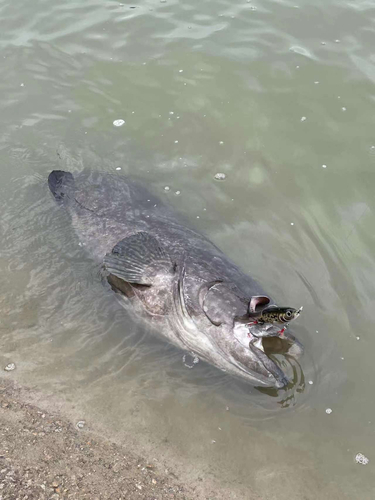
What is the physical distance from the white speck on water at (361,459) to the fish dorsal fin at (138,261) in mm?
2801

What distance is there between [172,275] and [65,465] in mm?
2354

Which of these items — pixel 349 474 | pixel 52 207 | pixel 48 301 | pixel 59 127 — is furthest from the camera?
pixel 59 127

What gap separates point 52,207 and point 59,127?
83.9 inches

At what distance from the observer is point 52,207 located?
7.04m

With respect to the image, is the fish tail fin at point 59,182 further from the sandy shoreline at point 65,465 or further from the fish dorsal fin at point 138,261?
the sandy shoreline at point 65,465

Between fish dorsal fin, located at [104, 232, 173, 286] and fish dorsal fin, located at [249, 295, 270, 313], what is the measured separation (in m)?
1.27

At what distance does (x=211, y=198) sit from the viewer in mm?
7270

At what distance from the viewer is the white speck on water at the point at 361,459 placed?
15.2 ft

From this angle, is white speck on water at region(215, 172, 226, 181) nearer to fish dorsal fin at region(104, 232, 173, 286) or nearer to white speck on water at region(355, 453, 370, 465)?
fish dorsal fin at region(104, 232, 173, 286)

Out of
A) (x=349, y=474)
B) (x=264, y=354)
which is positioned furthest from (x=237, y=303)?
(x=349, y=474)

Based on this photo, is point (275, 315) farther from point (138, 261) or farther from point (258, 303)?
point (138, 261)

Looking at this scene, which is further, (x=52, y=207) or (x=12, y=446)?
(x=52, y=207)

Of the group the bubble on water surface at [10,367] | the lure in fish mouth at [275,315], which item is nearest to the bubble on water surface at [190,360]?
the lure in fish mouth at [275,315]

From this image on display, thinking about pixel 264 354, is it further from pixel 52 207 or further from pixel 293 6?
pixel 293 6
